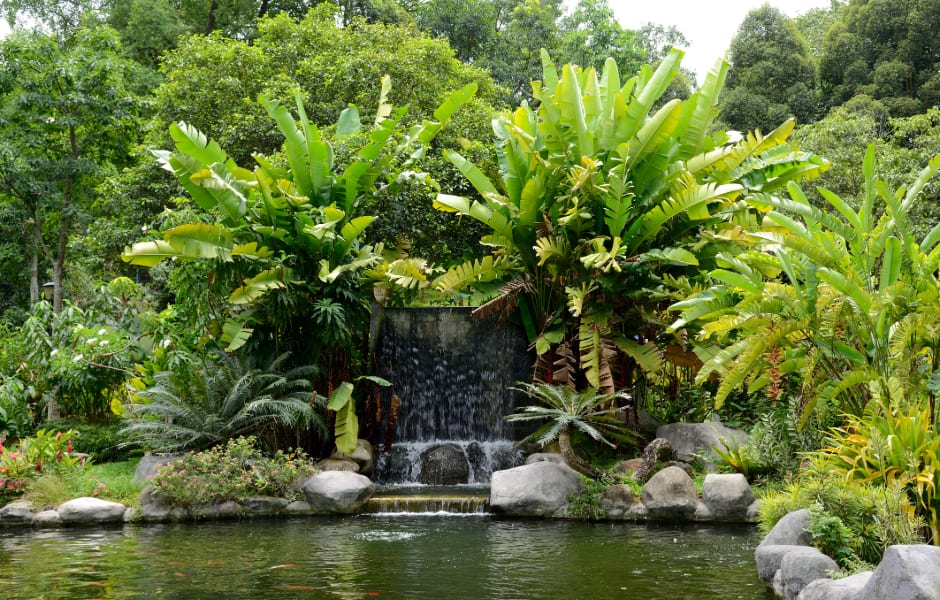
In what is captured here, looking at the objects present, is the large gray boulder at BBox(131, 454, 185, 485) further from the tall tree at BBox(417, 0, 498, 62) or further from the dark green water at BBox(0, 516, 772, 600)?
the tall tree at BBox(417, 0, 498, 62)

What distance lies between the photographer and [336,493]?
1148 centimetres

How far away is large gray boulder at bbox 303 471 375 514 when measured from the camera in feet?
37.7

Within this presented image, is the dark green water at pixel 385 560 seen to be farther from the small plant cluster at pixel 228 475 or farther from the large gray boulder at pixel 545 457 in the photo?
the large gray boulder at pixel 545 457

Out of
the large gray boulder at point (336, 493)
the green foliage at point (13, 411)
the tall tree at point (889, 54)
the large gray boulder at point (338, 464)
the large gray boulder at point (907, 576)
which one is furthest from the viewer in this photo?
the tall tree at point (889, 54)

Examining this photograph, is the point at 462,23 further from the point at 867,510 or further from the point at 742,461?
the point at 867,510

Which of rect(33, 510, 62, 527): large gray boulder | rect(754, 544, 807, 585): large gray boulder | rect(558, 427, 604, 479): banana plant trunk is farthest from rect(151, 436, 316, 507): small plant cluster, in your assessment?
rect(754, 544, 807, 585): large gray boulder

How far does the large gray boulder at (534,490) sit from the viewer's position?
11250 millimetres

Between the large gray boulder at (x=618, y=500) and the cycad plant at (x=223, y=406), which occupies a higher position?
the cycad plant at (x=223, y=406)

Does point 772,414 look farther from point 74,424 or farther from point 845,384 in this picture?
point 74,424

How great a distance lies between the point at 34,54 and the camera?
15555mm

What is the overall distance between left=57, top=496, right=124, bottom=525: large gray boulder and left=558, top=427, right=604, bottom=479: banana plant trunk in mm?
5673

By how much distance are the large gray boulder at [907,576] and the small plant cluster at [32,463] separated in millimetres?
9939

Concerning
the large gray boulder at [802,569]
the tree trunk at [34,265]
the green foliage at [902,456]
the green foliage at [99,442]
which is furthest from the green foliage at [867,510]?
the tree trunk at [34,265]

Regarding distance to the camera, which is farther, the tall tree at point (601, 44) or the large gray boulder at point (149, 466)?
the tall tree at point (601, 44)
